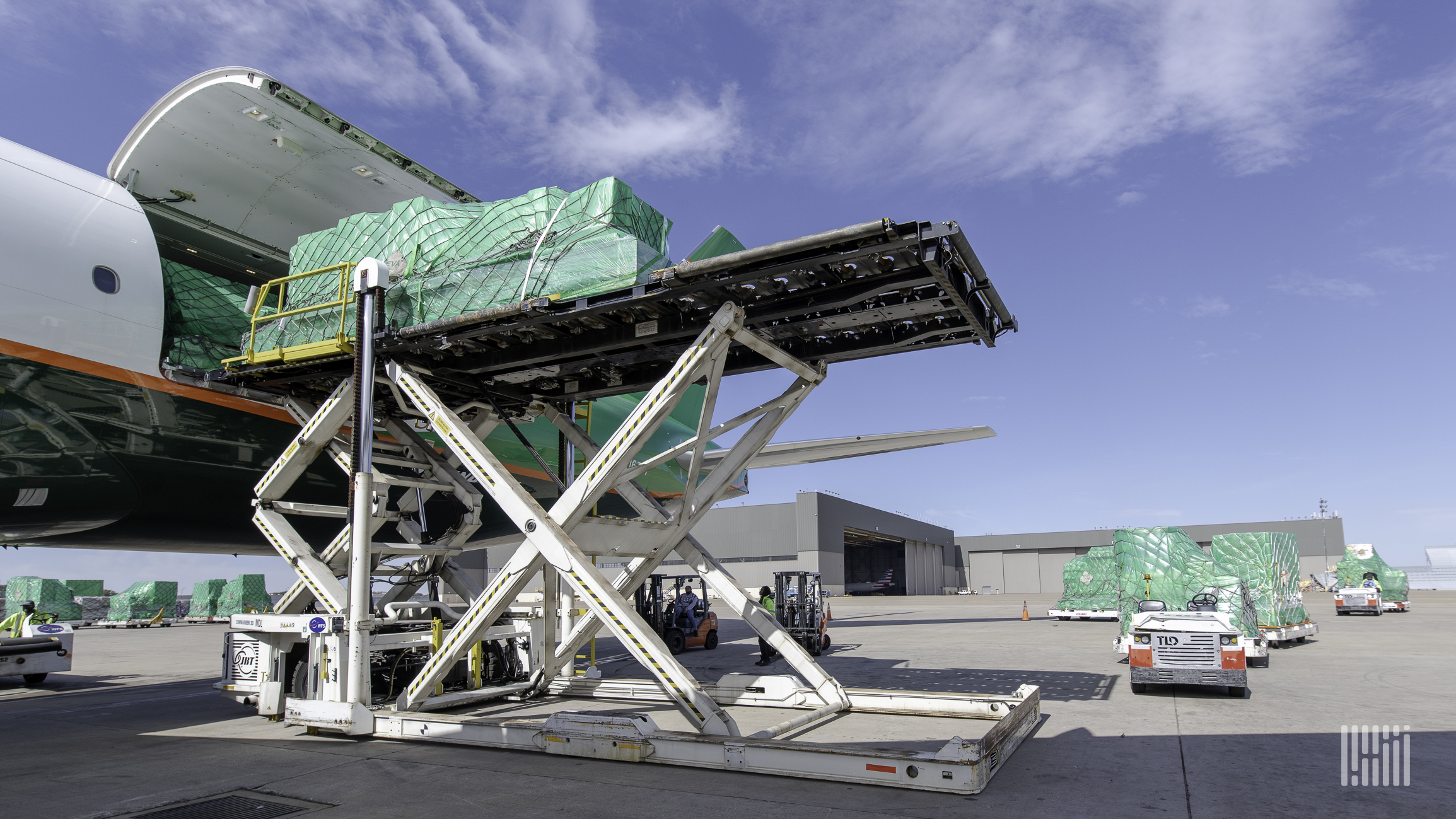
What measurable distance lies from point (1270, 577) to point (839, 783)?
19.7 meters

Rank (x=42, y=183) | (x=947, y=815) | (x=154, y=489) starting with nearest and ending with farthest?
(x=947, y=815) → (x=42, y=183) → (x=154, y=489)

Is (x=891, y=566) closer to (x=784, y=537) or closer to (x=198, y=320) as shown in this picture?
(x=784, y=537)

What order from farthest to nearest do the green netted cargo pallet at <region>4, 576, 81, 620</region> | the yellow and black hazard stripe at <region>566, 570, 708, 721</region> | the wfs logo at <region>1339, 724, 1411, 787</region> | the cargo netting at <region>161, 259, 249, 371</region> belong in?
the green netted cargo pallet at <region>4, 576, 81, 620</region>
the cargo netting at <region>161, 259, 249, 371</region>
the yellow and black hazard stripe at <region>566, 570, 708, 721</region>
the wfs logo at <region>1339, 724, 1411, 787</region>

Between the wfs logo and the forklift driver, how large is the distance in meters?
16.8

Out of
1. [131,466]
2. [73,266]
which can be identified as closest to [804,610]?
[131,466]

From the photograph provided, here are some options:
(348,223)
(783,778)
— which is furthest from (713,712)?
(348,223)

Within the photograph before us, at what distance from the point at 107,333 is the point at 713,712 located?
10223 millimetres

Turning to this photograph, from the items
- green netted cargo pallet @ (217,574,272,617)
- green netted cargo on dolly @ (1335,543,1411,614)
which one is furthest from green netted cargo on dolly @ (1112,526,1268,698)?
green netted cargo pallet @ (217,574,272,617)

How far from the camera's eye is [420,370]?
12.0 meters

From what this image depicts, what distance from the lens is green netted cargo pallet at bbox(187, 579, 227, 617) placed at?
46.0 metres

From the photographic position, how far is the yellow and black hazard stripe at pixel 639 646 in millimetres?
9031

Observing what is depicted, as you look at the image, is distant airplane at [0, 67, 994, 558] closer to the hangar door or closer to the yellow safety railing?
the yellow safety railing

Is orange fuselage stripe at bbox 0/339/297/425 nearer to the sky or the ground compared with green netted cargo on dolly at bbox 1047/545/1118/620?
nearer to the sky

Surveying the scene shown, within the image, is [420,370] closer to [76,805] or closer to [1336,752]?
[76,805]
